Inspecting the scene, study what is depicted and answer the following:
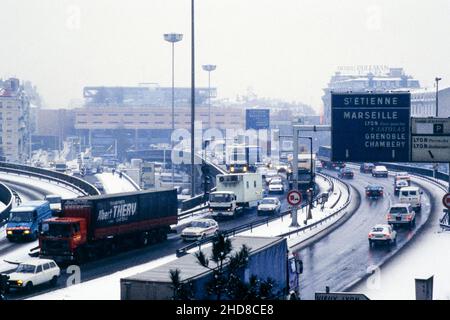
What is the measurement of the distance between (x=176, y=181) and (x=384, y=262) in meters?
137

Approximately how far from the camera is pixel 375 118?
3784 cm

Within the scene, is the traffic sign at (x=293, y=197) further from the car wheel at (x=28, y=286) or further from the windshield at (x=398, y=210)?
the car wheel at (x=28, y=286)

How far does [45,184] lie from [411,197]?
121ft

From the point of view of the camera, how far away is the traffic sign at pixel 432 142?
123ft

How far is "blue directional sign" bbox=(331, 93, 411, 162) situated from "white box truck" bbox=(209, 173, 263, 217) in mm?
20832

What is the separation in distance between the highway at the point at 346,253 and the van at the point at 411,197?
Answer: 35.9 inches

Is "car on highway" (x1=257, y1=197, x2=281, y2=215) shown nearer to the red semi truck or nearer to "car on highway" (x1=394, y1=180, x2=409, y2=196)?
the red semi truck

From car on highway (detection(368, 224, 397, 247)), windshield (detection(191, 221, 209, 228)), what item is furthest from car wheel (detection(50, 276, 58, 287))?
car on highway (detection(368, 224, 397, 247))

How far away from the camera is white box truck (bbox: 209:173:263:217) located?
190 feet

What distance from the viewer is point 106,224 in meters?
41.3

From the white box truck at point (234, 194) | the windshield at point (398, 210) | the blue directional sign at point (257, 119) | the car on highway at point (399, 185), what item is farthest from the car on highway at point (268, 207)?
the blue directional sign at point (257, 119)
